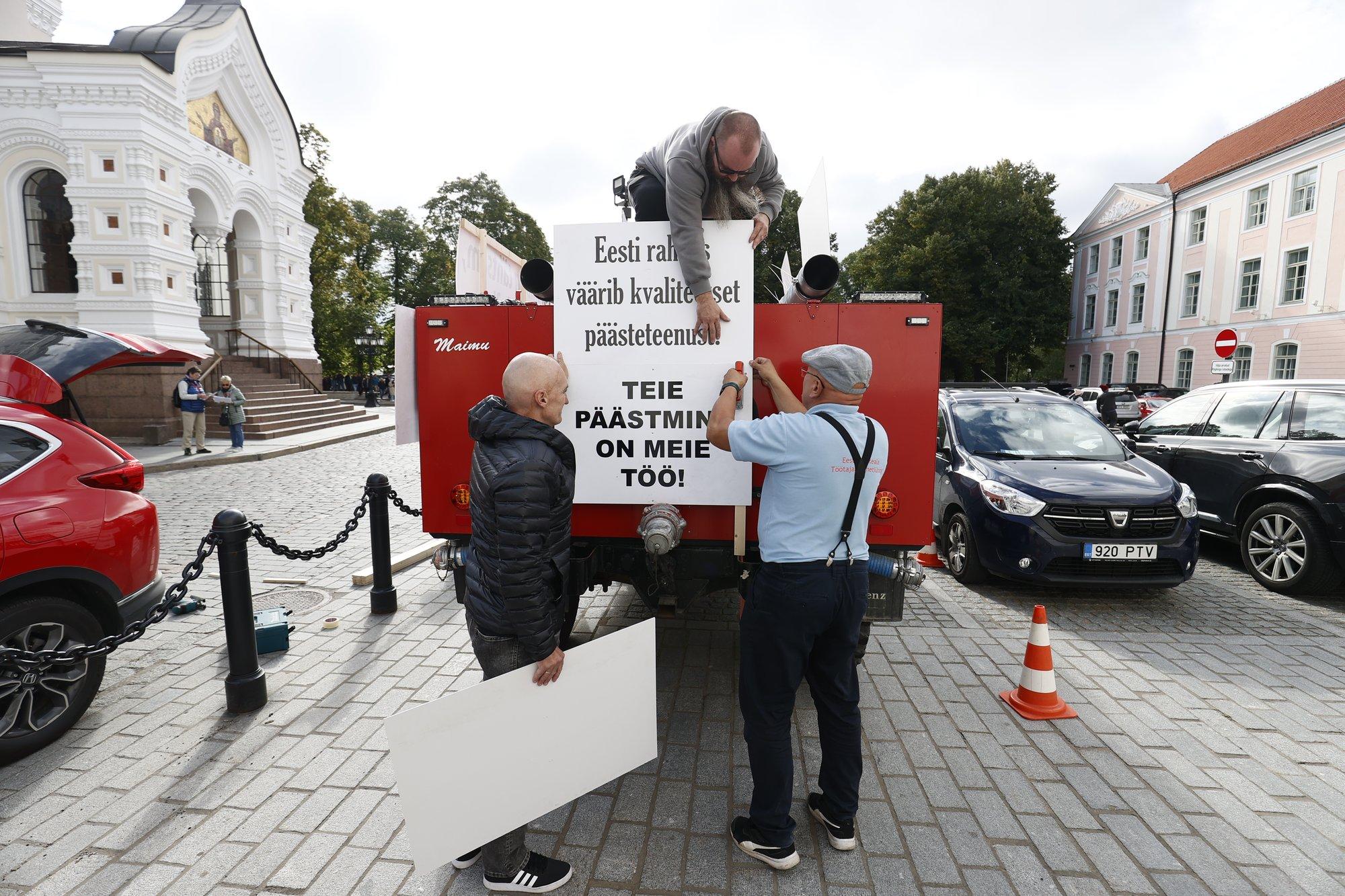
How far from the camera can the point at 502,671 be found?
2.48 m

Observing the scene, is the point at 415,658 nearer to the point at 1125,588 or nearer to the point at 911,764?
the point at 911,764

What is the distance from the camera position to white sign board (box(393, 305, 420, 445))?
3.44m

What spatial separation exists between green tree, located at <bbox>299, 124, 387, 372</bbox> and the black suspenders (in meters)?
30.5

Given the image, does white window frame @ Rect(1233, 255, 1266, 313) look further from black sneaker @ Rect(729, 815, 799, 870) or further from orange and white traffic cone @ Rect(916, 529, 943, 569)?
black sneaker @ Rect(729, 815, 799, 870)

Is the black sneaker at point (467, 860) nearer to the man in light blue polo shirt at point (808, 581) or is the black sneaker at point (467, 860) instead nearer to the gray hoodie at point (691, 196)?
the man in light blue polo shirt at point (808, 581)

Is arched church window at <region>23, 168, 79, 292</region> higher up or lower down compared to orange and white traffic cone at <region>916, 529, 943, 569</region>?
higher up

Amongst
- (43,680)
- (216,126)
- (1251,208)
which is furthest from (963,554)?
(1251,208)

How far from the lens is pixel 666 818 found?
2914 mm

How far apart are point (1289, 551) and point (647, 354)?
6.39m

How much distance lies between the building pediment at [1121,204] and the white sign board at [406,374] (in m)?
43.8

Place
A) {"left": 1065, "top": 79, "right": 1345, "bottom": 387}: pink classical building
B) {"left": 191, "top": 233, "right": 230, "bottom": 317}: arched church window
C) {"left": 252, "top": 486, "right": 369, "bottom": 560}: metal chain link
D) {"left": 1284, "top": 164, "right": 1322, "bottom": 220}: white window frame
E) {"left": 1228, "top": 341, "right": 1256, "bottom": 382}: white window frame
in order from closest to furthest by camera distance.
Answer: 1. {"left": 252, "top": 486, "right": 369, "bottom": 560}: metal chain link
2. {"left": 191, "top": 233, "right": 230, "bottom": 317}: arched church window
3. {"left": 1065, "top": 79, "right": 1345, "bottom": 387}: pink classical building
4. {"left": 1284, "top": 164, "right": 1322, "bottom": 220}: white window frame
5. {"left": 1228, "top": 341, "right": 1256, "bottom": 382}: white window frame

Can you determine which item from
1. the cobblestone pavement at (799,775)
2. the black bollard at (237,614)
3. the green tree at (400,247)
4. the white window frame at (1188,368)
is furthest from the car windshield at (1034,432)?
the green tree at (400,247)

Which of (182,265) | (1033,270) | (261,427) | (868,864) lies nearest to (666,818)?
(868,864)

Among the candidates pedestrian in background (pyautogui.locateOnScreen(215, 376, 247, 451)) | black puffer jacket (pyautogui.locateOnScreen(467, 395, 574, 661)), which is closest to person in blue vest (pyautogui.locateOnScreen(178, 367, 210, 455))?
pedestrian in background (pyautogui.locateOnScreen(215, 376, 247, 451))
